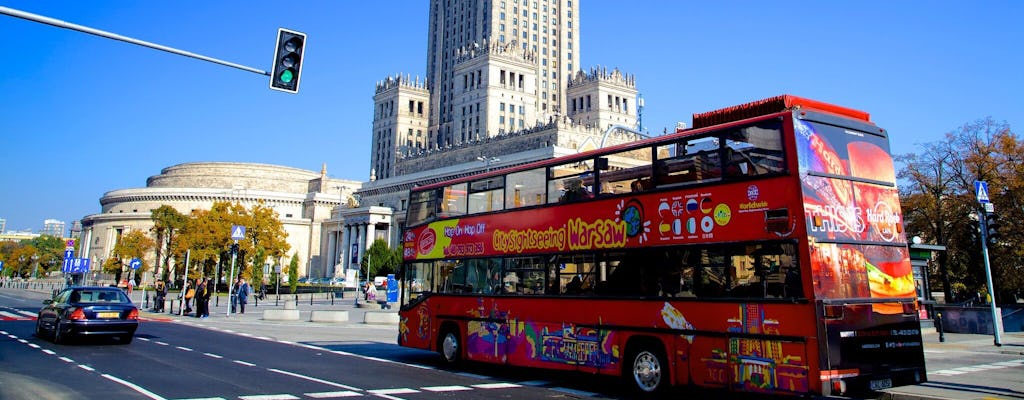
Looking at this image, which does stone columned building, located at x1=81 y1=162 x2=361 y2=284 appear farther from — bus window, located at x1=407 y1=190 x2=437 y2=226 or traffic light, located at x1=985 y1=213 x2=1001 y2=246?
traffic light, located at x1=985 y1=213 x2=1001 y2=246

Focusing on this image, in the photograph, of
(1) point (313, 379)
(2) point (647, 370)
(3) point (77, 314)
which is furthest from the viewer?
(3) point (77, 314)

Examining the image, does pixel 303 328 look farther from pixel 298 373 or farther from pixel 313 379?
pixel 313 379

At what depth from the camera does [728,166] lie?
11070 mm

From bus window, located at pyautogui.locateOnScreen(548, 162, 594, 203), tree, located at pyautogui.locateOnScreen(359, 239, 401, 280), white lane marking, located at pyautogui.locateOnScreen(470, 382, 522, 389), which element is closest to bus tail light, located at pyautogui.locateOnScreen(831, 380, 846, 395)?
bus window, located at pyautogui.locateOnScreen(548, 162, 594, 203)

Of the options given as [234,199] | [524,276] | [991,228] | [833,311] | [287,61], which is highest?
[234,199]

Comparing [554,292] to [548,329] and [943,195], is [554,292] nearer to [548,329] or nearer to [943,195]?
[548,329]

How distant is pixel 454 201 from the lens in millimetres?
17156

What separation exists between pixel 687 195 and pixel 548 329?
4.42 m

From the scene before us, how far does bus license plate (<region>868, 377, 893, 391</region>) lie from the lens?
32.5 ft

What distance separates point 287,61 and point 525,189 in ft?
18.5

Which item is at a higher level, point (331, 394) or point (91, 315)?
point (91, 315)

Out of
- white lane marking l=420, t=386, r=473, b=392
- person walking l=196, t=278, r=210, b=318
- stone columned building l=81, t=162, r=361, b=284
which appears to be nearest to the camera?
white lane marking l=420, t=386, r=473, b=392

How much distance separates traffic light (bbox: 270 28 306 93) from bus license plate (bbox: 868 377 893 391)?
11.2 meters

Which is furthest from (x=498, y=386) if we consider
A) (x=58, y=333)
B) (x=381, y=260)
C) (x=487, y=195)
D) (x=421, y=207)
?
(x=381, y=260)
